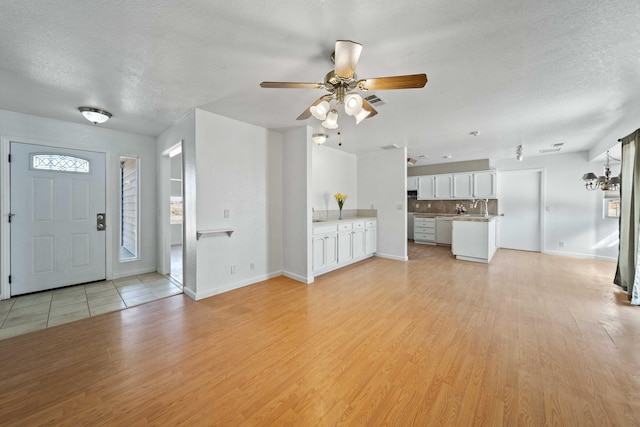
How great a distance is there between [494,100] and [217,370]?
4061 millimetres

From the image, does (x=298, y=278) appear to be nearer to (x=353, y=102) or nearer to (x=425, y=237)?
→ (x=353, y=102)

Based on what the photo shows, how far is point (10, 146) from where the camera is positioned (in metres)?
3.31

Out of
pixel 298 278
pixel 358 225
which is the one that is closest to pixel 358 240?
pixel 358 225

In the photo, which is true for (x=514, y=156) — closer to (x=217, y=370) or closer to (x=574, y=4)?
(x=574, y=4)

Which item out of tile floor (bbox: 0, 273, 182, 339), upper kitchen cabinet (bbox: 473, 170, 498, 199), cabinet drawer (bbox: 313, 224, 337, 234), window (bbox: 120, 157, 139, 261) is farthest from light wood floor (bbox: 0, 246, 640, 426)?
upper kitchen cabinet (bbox: 473, 170, 498, 199)

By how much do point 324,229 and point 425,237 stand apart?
464 cm

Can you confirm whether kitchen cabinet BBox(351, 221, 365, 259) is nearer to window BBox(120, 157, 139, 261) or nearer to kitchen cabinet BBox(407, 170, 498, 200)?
kitchen cabinet BBox(407, 170, 498, 200)

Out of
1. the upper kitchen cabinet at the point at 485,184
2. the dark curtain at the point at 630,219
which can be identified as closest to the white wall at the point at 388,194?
the upper kitchen cabinet at the point at 485,184

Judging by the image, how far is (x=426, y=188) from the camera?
7746mm

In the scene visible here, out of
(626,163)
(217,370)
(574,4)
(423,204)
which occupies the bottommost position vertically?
(217,370)

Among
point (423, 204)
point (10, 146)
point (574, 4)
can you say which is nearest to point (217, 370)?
point (574, 4)

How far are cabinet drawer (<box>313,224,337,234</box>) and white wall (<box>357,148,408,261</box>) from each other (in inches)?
68.6

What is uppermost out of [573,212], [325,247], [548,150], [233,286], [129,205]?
[548,150]

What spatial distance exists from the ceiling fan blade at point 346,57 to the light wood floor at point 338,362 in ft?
7.39
